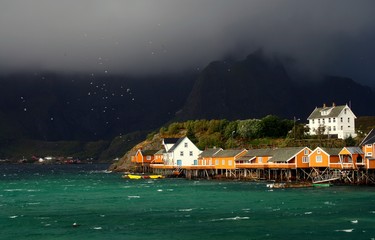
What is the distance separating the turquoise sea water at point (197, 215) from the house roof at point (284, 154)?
21.6 m

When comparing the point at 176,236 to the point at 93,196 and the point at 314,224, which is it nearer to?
the point at 314,224

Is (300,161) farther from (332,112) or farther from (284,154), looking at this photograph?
(332,112)

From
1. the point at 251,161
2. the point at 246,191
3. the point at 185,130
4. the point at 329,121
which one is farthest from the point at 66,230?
the point at 185,130

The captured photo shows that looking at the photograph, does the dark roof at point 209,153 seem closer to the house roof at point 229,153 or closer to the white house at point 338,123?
the house roof at point 229,153

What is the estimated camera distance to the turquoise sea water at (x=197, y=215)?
49.7 meters

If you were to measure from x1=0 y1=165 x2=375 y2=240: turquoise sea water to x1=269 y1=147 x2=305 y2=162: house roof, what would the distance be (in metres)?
21.6

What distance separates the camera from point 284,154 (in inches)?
4377

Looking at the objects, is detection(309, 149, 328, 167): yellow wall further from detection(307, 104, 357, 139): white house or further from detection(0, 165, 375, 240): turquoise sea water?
detection(307, 104, 357, 139): white house

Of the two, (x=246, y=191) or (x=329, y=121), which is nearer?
(x=246, y=191)

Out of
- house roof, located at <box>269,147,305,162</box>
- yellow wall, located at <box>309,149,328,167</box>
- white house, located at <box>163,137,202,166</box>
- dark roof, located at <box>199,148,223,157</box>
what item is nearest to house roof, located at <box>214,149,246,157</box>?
dark roof, located at <box>199,148,223,157</box>

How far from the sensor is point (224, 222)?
179 feet

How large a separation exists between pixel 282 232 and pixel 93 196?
42.2m

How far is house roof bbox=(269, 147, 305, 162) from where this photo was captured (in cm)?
10869

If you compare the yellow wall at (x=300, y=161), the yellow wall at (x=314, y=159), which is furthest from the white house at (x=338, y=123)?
the yellow wall at (x=314, y=159)
